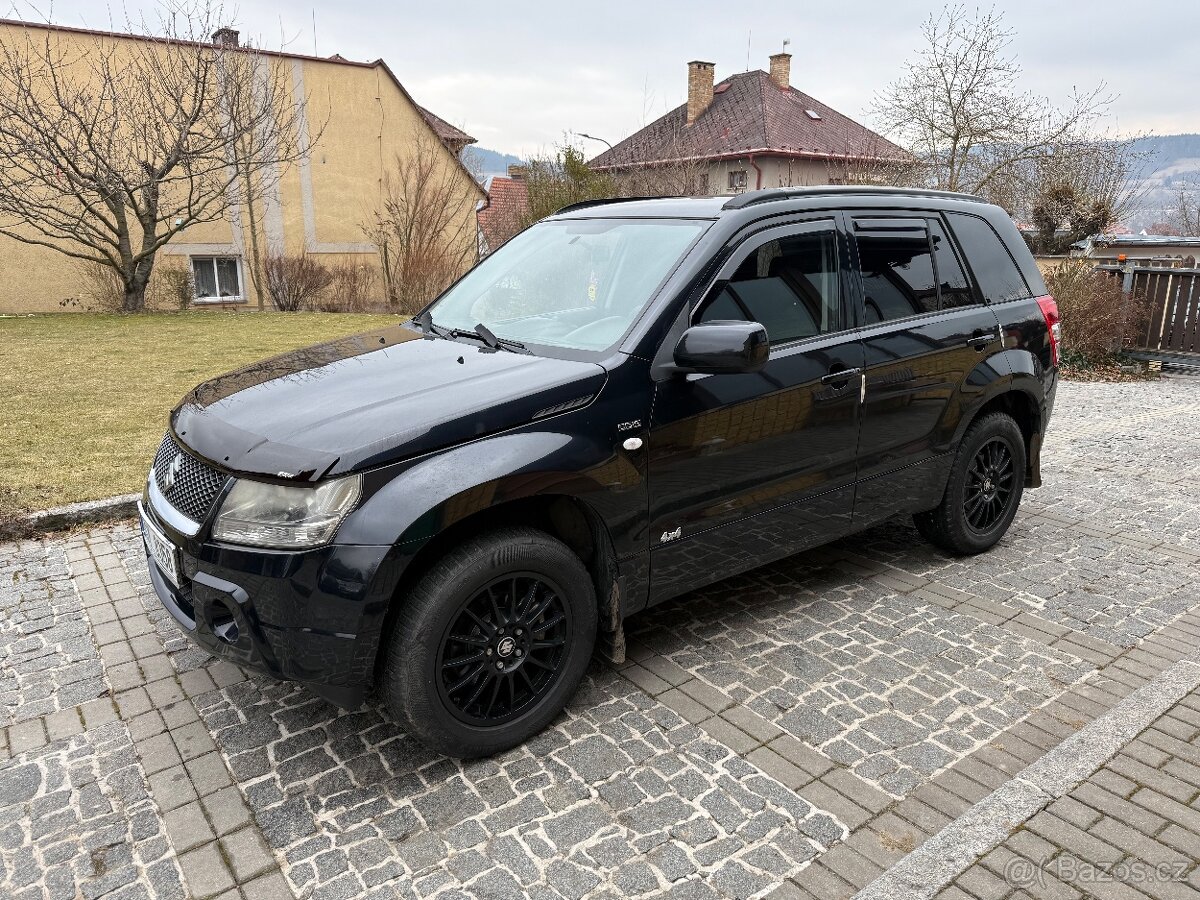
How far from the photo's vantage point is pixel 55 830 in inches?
110

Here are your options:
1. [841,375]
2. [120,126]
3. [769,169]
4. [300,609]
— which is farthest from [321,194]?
[300,609]

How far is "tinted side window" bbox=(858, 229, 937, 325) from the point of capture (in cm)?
424

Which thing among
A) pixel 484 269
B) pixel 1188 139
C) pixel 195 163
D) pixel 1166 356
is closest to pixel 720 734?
pixel 484 269

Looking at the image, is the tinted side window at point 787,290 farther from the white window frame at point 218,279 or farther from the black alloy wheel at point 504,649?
the white window frame at point 218,279

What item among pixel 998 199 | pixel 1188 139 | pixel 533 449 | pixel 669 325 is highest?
pixel 1188 139

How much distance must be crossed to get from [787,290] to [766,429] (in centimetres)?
68

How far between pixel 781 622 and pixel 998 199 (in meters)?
22.4

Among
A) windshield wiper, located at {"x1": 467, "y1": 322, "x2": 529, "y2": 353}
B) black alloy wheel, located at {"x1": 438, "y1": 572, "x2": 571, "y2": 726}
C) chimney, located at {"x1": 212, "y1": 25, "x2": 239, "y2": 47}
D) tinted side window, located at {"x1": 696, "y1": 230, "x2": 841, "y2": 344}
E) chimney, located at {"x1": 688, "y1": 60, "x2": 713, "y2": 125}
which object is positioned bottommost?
black alloy wheel, located at {"x1": 438, "y1": 572, "x2": 571, "y2": 726}

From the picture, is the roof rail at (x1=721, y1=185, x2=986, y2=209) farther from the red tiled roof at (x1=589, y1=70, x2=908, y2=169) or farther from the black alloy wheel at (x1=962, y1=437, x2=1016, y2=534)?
the red tiled roof at (x1=589, y1=70, x2=908, y2=169)

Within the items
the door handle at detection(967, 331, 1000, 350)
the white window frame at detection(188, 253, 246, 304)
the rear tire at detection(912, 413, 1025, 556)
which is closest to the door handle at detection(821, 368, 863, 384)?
the door handle at detection(967, 331, 1000, 350)

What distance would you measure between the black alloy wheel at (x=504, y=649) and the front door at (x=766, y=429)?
0.53 meters

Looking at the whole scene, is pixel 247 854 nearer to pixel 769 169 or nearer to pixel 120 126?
pixel 120 126

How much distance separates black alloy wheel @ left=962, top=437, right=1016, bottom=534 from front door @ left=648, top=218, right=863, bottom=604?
3.75 ft

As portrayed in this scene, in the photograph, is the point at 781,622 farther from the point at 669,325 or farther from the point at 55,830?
the point at 55,830
